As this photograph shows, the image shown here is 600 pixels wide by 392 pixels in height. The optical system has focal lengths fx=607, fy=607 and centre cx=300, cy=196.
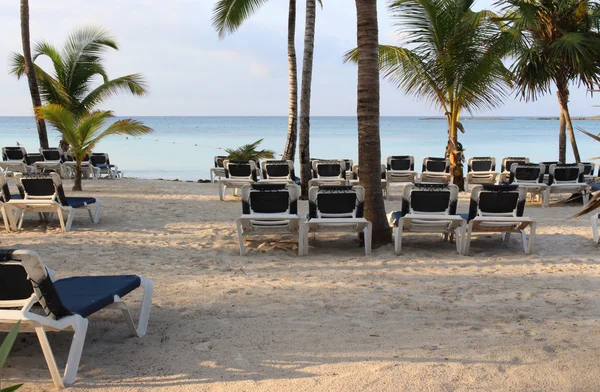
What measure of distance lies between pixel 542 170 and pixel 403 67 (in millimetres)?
3379

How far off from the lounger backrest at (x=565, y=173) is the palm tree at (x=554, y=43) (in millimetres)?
1697

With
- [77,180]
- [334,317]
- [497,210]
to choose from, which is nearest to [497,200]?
[497,210]

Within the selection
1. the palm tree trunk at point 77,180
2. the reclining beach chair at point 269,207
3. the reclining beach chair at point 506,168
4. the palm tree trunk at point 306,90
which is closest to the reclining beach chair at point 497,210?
the reclining beach chair at point 269,207

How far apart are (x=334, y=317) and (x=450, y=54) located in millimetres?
8342

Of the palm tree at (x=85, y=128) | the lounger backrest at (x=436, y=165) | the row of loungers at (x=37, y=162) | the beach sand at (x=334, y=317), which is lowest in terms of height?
the beach sand at (x=334, y=317)

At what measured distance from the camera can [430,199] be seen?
7.21m

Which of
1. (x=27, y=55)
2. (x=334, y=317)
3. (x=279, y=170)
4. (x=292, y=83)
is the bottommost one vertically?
(x=334, y=317)

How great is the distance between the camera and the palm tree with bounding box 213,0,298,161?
13.6 metres

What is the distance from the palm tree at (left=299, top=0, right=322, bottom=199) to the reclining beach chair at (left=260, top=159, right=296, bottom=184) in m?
0.24

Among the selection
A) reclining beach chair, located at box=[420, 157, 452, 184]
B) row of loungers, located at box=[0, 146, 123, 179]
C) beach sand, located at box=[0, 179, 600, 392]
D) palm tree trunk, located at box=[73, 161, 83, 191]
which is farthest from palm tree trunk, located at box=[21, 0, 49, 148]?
reclining beach chair, located at box=[420, 157, 452, 184]

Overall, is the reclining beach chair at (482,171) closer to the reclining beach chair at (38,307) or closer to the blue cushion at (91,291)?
the blue cushion at (91,291)

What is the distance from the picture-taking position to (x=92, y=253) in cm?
706

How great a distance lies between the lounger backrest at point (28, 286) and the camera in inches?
131

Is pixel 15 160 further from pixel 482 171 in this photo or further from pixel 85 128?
pixel 482 171
